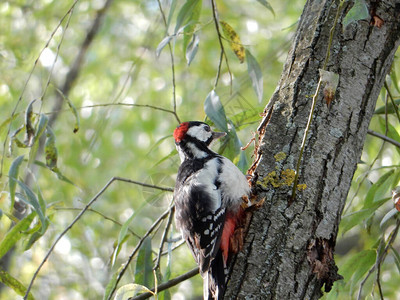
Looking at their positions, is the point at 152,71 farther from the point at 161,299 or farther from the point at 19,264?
the point at 161,299

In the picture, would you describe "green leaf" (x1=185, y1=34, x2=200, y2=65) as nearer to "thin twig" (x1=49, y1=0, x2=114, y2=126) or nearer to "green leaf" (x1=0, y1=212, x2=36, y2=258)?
"green leaf" (x1=0, y1=212, x2=36, y2=258)

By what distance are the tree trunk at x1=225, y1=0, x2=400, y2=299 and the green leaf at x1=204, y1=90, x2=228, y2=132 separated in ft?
0.53

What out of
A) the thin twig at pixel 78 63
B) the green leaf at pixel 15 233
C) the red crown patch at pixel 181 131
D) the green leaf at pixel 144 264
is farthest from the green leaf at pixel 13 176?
the thin twig at pixel 78 63

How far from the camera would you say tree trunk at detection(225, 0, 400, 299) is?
1.58 meters

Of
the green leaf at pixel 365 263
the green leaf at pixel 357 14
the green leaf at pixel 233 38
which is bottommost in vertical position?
the green leaf at pixel 365 263

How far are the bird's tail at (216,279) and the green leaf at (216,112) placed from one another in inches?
17.9

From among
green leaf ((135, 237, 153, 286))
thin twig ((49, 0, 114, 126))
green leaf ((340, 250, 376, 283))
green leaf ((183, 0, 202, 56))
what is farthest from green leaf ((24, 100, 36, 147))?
thin twig ((49, 0, 114, 126))

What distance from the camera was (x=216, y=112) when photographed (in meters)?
2.06

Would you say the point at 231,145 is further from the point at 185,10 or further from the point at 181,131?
the point at 185,10

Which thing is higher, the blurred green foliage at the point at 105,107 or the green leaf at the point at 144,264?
the blurred green foliage at the point at 105,107

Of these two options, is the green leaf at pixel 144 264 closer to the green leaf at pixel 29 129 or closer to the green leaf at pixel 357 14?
the green leaf at pixel 29 129

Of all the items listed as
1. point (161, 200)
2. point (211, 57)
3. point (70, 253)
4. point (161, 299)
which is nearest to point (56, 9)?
point (211, 57)

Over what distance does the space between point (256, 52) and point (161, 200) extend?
111 inches

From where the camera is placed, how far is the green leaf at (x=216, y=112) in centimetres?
202
